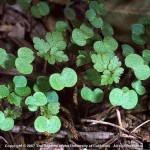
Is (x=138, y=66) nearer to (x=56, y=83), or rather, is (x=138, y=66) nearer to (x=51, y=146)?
(x=56, y=83)

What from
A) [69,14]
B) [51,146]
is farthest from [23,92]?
[69,14]

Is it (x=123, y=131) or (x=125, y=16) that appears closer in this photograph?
(x=123, y=131)

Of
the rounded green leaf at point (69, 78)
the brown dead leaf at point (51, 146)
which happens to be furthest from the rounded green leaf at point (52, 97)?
the brown dead leaf at point (51, 146)

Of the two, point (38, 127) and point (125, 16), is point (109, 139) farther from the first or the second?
point (125, 16)

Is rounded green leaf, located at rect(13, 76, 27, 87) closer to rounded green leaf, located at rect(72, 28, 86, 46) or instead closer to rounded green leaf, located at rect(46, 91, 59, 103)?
rounded green leaf, located at rect(46, 91, 59, 103)

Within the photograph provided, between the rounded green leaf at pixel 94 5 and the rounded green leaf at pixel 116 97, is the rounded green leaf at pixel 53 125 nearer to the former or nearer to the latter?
the rounded green leaf at pixel 116 97

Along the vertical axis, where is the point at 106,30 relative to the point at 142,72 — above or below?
above

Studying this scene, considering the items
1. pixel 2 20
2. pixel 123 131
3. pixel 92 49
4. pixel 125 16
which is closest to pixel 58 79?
pixel 92 49
